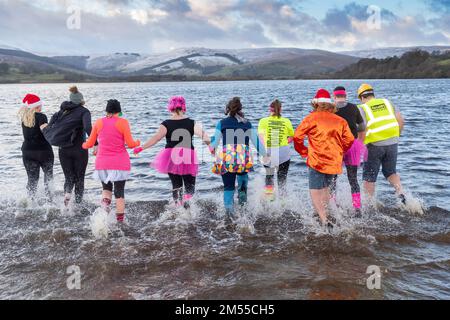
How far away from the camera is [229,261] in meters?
7.16

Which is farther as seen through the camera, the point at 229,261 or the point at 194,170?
the point at 194,170

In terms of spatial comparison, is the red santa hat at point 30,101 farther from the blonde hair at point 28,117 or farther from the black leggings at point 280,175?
the black leggings at point 280,175

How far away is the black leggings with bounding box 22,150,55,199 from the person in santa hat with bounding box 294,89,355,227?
19.6ft

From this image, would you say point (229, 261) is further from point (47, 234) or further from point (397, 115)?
point (397, 115)

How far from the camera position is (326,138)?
7.82 meters

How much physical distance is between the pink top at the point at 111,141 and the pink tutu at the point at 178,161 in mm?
838

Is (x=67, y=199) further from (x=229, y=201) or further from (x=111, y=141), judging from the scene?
(x=229, y=201)

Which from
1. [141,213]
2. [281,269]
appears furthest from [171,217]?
[281,269]

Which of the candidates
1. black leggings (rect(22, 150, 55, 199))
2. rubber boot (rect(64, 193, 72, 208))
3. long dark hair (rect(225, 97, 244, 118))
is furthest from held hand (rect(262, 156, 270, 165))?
black leggings (rect(22, 150, 55, 199))

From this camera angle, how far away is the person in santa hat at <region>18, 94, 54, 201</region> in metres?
9.49

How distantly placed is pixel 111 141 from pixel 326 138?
13.7 feet

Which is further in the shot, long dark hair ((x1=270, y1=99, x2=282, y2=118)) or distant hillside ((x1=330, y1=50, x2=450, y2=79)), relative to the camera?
distant hillside ((x1=330, y1=50, x2=450, y2=79))

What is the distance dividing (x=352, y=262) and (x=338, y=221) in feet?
5.71

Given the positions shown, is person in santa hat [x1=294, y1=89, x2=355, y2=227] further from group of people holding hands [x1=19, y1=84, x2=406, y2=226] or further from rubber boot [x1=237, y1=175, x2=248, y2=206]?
rubber boot [x1=237, y1=175, x2=248, y2=206]
